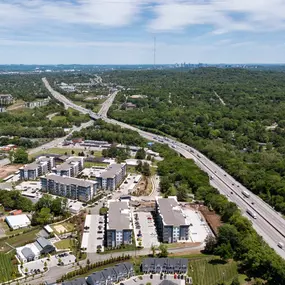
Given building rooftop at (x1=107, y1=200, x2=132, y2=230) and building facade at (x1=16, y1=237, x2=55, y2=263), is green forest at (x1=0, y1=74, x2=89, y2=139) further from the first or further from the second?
building facade at (x1=16, y1=237, x2=55, y2=263)

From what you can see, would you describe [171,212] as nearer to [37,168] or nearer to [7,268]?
[7,268]

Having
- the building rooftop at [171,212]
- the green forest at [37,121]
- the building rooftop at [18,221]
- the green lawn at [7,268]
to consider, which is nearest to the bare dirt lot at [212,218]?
the building rooftop at [171,212]

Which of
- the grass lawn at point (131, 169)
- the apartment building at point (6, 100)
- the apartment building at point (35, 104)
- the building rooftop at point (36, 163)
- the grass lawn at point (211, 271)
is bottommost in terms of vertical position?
the grass lawn at point (211, 271)

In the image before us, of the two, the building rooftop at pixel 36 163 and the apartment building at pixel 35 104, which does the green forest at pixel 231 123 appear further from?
the building rooftop at pixel 36 163

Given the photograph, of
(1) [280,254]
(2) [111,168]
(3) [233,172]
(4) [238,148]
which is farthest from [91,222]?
(4) [238,148]

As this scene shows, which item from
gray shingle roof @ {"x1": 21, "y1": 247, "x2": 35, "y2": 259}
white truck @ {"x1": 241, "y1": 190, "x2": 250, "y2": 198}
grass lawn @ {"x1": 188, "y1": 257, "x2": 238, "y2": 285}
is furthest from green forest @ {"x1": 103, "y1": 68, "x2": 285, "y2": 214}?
gray shingle roof @ {"x1": 21, "y1": 247, "x2": 35, "y2": 259}

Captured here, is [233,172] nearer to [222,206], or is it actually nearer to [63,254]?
[222,206]

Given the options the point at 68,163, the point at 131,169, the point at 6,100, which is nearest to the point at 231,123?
the point at 131,169

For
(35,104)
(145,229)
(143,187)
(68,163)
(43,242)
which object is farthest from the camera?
(35,104)
